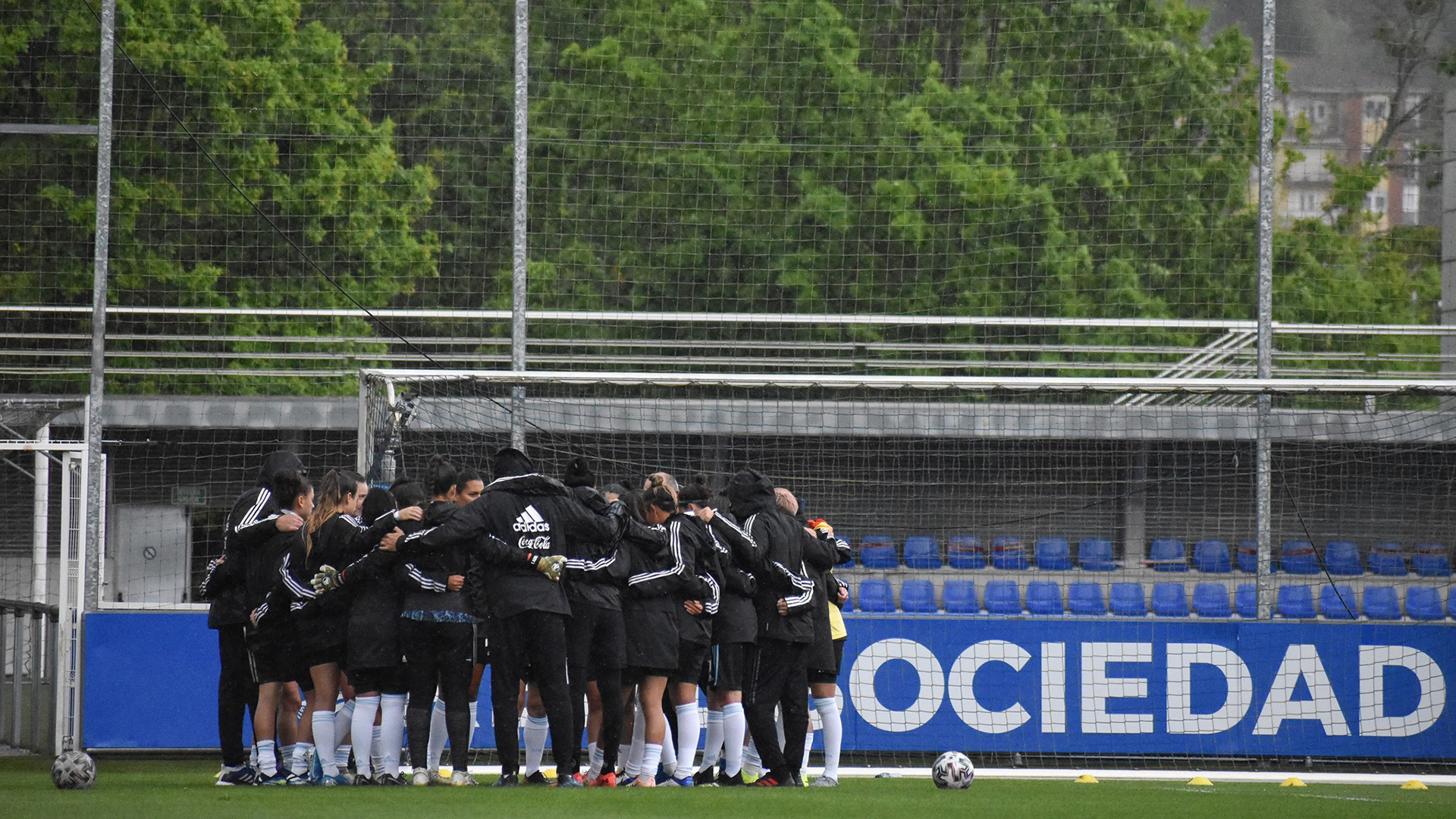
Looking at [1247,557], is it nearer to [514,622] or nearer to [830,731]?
[830,731]

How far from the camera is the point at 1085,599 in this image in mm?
15039

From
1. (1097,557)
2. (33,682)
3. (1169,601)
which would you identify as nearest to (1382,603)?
(1169,601)

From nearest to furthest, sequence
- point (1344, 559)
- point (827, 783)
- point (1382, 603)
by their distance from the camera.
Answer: point (827, 783)
point (1382, 603)
point (1344, 559)

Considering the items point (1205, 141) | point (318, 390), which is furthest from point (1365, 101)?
point (318, 390)

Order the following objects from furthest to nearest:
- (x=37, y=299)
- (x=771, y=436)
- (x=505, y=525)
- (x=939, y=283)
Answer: (x=939, y=283) → (x=37, y=299) → (x=771, y=436) → (x=505, y=525)

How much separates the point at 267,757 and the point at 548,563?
77.5 inches

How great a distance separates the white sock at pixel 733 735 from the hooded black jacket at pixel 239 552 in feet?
8.99

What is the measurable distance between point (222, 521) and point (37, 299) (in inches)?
176

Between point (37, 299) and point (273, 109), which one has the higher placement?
point (273, 109)

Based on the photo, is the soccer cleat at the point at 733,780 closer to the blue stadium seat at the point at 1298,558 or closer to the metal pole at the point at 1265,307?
the metal pole at the point at 1265,307

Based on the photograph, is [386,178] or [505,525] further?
[386,178]

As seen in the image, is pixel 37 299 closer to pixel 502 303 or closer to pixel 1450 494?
pixel 502 303

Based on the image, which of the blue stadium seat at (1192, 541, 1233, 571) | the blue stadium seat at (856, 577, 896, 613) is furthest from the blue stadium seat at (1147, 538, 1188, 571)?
the blue stadium seat at (856, 577, 896, 613)

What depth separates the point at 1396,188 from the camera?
23250 millimetres
